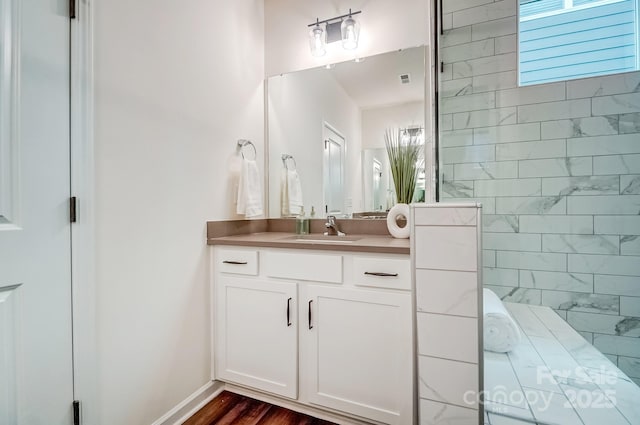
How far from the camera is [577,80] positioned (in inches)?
74.6

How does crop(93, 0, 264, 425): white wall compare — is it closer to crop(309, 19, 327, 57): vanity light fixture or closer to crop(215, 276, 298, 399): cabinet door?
crop(215, 276, 298, 399): cabinet door

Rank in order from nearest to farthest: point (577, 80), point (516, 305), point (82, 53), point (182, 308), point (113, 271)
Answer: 1. point (82, 53)
2. point (113, 271)
3. point (182, 308)
4. point (577, 80)
5. point (516, 305)

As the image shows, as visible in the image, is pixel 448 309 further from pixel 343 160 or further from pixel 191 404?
pixel 191 404

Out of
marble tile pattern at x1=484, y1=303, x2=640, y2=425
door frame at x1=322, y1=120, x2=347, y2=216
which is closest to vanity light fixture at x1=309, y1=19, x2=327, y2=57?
door frame at x1=322, y1=120, x2=347, y2=216

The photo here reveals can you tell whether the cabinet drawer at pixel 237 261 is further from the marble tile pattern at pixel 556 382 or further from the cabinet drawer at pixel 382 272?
the marble tile pattern at pixel 556 382

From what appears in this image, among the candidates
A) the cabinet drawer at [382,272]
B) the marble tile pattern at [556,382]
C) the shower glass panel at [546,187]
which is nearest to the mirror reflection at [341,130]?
the shower glass panel at [546,187]

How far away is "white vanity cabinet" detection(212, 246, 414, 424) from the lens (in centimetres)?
132

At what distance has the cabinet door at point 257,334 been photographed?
1521 millimetres

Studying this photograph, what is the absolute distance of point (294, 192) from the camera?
7.25ft

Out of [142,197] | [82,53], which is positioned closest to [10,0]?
[82,53]

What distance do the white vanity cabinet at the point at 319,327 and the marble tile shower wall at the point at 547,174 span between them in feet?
3.32

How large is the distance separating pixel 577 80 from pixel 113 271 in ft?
9.25

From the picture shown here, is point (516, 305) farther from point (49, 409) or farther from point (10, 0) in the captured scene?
point (10, 0)

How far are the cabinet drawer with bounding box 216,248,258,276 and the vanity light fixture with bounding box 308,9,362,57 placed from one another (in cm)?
149
